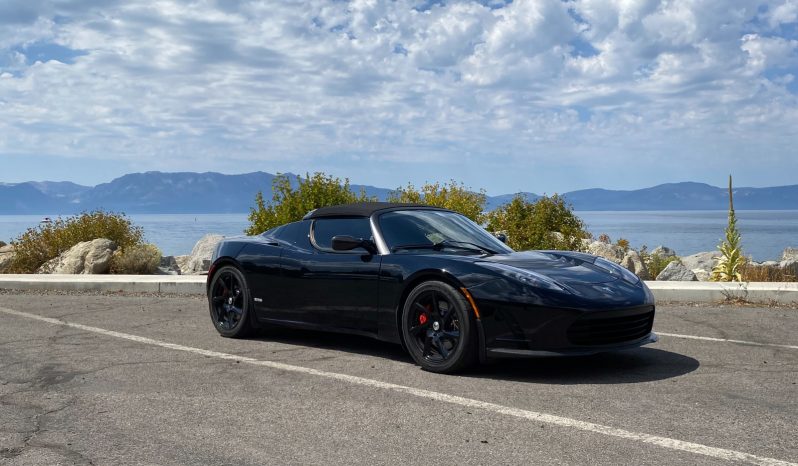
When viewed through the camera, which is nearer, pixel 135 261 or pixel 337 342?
pixel 337 342

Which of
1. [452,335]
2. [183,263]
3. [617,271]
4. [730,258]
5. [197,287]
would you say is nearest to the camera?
[452,335]

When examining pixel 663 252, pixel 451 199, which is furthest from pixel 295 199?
pixel 663 252

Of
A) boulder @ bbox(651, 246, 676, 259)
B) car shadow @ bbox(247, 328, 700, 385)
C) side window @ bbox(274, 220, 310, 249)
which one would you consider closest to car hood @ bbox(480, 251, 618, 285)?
car shadow @ bbox(247, 328, 700, 385)

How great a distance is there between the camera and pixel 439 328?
6078 millimetres

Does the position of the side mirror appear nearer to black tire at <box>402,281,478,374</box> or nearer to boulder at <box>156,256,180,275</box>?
black tire at <box>402,281,478,374</box>

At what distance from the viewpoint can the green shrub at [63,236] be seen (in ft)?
61.3

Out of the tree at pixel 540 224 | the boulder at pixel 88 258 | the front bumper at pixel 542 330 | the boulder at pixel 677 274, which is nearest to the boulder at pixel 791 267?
the boulder at pixel 677 274

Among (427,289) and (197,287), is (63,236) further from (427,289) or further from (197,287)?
(427,289)

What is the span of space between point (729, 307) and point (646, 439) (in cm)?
650

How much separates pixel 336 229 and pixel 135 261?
437 inches

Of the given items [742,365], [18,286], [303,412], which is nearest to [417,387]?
[303,412]

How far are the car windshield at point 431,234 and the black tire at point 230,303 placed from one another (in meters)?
1.77

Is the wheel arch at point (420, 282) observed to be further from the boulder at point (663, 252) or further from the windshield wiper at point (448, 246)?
the boulder at point (663, 252)

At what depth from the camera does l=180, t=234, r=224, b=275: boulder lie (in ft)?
59.7
